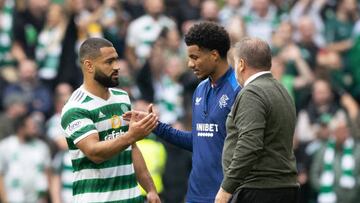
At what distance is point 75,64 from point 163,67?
1.61 m

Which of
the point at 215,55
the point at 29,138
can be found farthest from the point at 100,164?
the point at 29,138

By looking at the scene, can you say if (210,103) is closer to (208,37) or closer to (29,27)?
(208,37)

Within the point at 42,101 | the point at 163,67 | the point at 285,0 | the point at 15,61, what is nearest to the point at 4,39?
the point at 15,61

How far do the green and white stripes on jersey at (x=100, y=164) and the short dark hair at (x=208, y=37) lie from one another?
35.6 inches

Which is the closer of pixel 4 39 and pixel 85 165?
pixel 85 165

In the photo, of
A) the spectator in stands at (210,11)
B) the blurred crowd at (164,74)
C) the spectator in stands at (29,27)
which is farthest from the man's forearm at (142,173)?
the spectator in stands at (29,27)

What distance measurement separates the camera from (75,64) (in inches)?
722

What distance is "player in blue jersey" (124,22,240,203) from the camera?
31.2ft

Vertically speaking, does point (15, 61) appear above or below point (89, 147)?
above

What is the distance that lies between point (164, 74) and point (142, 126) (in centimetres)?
859

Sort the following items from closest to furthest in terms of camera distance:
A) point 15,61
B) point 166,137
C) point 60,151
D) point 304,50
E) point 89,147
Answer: point 89,147, point 166,137, point 60,151, point 304,50, point 15,61

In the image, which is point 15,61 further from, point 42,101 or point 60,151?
point 60,151

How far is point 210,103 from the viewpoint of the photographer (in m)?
9.64

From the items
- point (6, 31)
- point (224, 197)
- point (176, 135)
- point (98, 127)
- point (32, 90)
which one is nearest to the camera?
point (224, 197)
